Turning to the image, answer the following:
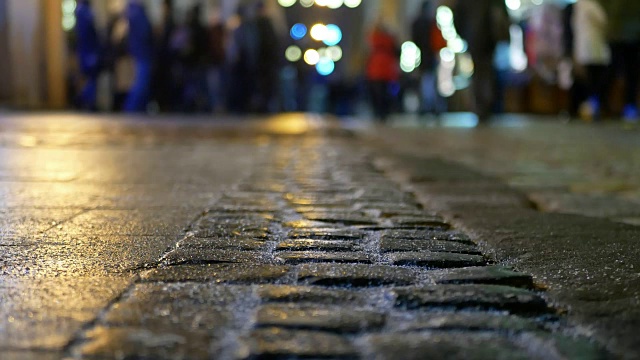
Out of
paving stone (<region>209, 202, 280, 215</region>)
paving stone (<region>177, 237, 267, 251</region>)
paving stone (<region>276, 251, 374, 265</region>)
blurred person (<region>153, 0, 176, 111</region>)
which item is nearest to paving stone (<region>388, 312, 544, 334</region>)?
paving stone (<region>276, 251, 374, 265</region>)

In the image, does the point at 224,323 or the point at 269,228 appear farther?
the point at 269,228

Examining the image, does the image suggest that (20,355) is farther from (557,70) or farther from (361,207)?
(557,70)

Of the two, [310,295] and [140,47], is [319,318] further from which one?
[140,47]

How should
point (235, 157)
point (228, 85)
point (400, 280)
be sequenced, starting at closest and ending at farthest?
point (400, 280)
point (235, 157)
point (228, 85)

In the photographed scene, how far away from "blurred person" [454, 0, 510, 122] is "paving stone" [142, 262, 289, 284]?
30.7 feet

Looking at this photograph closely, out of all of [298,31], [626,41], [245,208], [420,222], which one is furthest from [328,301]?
[298,31]

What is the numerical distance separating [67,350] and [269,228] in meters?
1.32

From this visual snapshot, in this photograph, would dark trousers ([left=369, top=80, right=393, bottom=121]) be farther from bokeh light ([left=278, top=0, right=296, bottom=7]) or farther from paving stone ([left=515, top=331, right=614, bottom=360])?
paving stone ([left=515, top=331, right=614, bottom=360])

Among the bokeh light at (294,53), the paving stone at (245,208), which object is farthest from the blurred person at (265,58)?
the paving stone at (245,208)

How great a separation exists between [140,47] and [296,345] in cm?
1250

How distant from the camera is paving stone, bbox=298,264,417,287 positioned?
184 centimetres

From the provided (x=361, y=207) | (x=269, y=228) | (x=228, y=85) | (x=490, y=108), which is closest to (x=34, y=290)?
(x=269, y=228)

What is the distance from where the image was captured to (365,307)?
64.2 inches

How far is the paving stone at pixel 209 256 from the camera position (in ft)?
6.72
